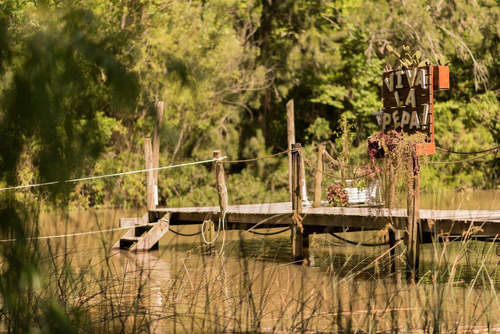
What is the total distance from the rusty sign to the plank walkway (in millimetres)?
898

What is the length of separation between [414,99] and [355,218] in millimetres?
1674

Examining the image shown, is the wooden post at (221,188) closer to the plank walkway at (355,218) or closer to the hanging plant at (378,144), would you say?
the plank walkway at (355,218)

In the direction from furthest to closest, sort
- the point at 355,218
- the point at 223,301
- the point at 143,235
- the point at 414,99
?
the point at 143,235 → the point at 414,99 → the point at 355,218 → the point at 223,301

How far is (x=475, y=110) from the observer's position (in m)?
25.5

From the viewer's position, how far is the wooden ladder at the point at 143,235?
41.1ft

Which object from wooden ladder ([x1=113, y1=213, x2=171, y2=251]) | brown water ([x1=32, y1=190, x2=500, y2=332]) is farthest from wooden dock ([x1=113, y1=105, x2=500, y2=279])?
brown water ([x1=32, y1=190, x2=500, y2=332])

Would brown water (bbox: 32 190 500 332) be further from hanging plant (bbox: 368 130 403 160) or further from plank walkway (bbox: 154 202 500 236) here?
hanging plant (bbox: 368 130 403 160)

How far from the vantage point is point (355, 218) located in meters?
9.86

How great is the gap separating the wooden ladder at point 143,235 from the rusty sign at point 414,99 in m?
3.45

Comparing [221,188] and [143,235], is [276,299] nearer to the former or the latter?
[221,188]

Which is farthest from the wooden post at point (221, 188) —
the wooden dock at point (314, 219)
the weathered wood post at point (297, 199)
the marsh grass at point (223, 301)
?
the marsh grass at point (223, 301)

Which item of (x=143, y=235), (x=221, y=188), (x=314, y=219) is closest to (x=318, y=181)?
(x=221, y=188)

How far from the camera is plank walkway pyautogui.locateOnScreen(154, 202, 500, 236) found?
8.48 metres

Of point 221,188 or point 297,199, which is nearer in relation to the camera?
point 297,199
